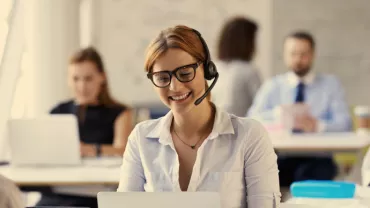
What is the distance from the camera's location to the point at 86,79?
452cm

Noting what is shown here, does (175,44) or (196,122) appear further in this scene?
(196,122)

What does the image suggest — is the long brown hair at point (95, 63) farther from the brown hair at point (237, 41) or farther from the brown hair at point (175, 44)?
the brown hair at point (175, 44)

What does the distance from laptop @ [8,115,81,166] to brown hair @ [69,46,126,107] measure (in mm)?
594

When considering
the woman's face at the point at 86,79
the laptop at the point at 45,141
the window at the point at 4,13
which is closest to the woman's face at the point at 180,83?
the laptop at the point at 45,141

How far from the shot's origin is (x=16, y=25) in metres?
5.54

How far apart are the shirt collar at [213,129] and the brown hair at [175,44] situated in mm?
212

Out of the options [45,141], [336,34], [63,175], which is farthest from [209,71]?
[336,34]

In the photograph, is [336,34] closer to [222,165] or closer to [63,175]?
[63,175]

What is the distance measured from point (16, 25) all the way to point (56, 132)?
178 centimetres

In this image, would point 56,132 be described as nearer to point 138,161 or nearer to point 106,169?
point 106,169

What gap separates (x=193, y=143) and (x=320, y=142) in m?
2.56

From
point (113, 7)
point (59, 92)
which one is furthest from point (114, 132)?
point (113, 7)

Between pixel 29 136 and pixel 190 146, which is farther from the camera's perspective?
pixel 29 136

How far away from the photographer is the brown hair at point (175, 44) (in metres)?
2.47
